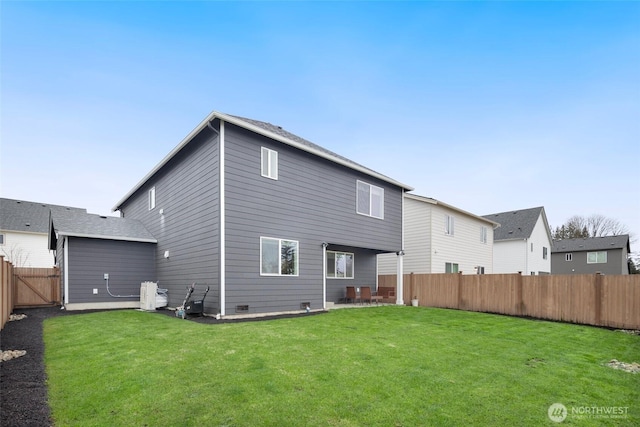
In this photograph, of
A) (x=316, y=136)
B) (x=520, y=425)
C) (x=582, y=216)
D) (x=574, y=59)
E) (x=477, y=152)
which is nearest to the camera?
(x=520, y=425)

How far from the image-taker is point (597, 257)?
3419 cm

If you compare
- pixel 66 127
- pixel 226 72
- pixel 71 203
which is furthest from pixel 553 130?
pixel 71 203

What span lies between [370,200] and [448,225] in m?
7.34

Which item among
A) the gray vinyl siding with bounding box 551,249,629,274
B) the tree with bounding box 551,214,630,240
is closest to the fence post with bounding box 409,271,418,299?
the gray vinyl siding with bounding box 551,249,629,274

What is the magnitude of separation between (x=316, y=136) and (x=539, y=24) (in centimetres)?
1411

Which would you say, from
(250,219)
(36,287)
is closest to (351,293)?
(250,219)

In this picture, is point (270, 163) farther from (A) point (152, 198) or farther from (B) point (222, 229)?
(A) point (152, 198)

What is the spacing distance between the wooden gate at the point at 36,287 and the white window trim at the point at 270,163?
34.6 feet

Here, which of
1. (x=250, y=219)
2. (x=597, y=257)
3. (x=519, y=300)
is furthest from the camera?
(x=597, y=257)

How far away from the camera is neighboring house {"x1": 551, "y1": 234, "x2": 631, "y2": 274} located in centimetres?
3272

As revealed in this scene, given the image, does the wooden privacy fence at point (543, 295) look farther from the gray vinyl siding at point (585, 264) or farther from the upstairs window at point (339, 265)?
the gray vinyl siding at point (585, 264)

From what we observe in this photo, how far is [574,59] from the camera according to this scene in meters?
13.1

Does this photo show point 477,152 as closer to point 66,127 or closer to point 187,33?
point 187,33

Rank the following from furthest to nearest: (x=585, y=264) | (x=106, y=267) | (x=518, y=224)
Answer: (x=585, y=264)
(x=518, y=224)
(x=106, y=267)
